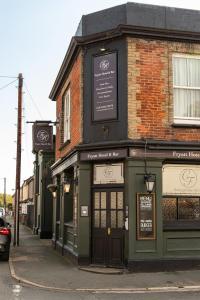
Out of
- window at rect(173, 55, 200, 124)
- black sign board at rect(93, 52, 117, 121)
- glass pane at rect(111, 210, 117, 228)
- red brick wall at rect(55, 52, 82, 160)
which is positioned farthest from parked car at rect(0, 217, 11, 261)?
window at rect(173, 55, 200, 124)

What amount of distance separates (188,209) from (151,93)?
366 centimetres

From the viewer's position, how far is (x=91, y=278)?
489 inches

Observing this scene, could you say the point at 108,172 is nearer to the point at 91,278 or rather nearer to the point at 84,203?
the point at 84,203

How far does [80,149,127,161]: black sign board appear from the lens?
1384 centimetres

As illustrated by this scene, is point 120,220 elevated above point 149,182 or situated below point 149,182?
below

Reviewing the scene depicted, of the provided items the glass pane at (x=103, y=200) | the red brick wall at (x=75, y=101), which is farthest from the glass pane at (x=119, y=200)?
the red brick wall at (x=75, y=101)

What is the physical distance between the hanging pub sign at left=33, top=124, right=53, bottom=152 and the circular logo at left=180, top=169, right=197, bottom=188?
668 cm

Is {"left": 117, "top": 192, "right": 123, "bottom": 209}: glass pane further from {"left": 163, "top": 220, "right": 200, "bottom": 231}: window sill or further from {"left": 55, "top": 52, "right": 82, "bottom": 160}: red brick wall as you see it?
{"left": 55, "top": 52, "right": 82, "bottom": 160}: red brick wall

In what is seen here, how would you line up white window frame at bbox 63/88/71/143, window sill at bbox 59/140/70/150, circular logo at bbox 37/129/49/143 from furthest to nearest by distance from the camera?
1. circular logo at bbox 37/129/49/143
2. white window frame at bbox 63/88/71/143
3. window sill at bbox 59/140/70/150

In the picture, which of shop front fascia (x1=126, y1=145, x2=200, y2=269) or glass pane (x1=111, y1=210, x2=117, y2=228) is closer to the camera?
shop front fascia (x1=126, y1=145, x2=200, y2=269)

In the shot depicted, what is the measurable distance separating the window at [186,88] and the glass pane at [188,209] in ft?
7.83

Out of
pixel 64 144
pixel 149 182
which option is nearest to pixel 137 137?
pixel 149 182

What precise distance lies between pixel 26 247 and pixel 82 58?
376 inches

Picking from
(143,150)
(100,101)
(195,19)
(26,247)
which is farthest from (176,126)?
(26,247)
